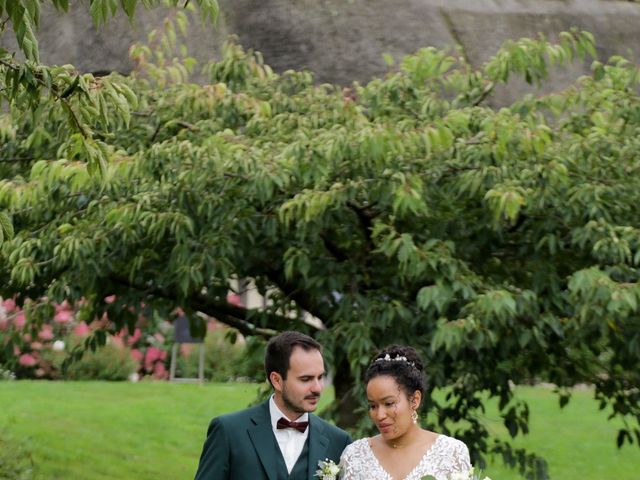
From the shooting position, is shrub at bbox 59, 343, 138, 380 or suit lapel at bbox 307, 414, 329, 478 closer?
suit lapel at bbox 307, 414, 329, 478

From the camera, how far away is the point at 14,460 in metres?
12.1

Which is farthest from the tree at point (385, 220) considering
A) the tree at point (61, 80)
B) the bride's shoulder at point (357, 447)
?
the bride's shoulder at point (357, 447)

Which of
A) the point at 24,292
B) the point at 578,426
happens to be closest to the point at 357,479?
the point at 24,292

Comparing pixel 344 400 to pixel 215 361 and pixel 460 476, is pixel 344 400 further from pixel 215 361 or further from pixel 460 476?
pixel 215 361

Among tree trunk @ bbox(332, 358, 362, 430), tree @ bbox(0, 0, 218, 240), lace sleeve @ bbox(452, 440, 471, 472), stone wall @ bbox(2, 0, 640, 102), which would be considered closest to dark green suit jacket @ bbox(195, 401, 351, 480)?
lace sleeve @ bbox(452, 440, 471, 472)

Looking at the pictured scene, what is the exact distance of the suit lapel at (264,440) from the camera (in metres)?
5.38

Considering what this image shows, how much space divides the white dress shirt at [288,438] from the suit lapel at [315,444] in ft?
0.08

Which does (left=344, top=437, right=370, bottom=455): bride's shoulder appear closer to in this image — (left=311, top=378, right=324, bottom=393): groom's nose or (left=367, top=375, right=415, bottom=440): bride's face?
(left=367, top=375, right=415, bottom=440): bride's face

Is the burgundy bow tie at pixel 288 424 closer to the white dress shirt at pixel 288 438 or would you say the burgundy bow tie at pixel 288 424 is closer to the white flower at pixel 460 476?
the white dress shirt at pixel 288 438

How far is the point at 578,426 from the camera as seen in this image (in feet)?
57.4

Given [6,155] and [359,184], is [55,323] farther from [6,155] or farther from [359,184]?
[359,184]

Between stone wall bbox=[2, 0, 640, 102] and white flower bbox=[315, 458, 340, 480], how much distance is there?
25.3ft

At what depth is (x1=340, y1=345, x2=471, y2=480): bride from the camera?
17.2ft

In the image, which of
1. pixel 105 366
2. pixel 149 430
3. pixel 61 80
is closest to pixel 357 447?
pixel 61 80
